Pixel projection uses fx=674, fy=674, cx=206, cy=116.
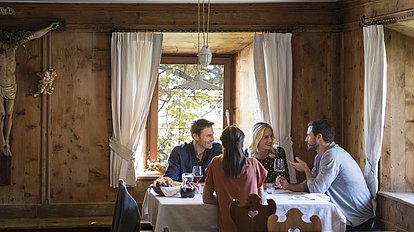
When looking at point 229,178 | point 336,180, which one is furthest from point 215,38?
point 229,178

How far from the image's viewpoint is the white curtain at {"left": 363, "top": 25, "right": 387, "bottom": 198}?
17.5ft

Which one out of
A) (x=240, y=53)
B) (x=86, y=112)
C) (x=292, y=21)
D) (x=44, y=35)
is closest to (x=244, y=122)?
(x=240, y=53)

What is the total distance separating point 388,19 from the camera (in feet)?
17.5

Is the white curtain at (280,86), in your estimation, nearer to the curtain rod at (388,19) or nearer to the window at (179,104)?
the curtain rod at (388,19)

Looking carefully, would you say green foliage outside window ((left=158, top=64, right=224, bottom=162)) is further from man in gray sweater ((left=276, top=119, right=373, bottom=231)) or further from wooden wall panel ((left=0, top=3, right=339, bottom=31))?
man in gray sweater ((left=276, top=119, right=373, bottom=231))

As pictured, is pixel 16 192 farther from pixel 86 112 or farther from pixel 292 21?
pixel 292 21

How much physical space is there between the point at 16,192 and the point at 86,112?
0.96 metres

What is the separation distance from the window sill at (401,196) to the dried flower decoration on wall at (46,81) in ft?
9.86

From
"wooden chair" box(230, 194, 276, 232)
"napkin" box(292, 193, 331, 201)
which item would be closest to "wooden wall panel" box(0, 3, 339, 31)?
"napkin" box(292, 193, 331, 201)

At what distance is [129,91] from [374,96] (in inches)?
85.5

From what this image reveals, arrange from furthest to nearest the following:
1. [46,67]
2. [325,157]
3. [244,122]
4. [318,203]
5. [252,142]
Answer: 1. [244,122]
2. [46,67]
3. [252,142]
4. [325,157]
5. [318,203]

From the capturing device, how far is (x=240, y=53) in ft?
23.3

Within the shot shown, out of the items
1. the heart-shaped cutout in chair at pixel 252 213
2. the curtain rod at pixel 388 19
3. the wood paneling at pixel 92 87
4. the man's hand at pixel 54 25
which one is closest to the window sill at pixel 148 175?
the wood paneling at pixel 92 87

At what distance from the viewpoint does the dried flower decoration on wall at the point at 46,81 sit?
602 cm
